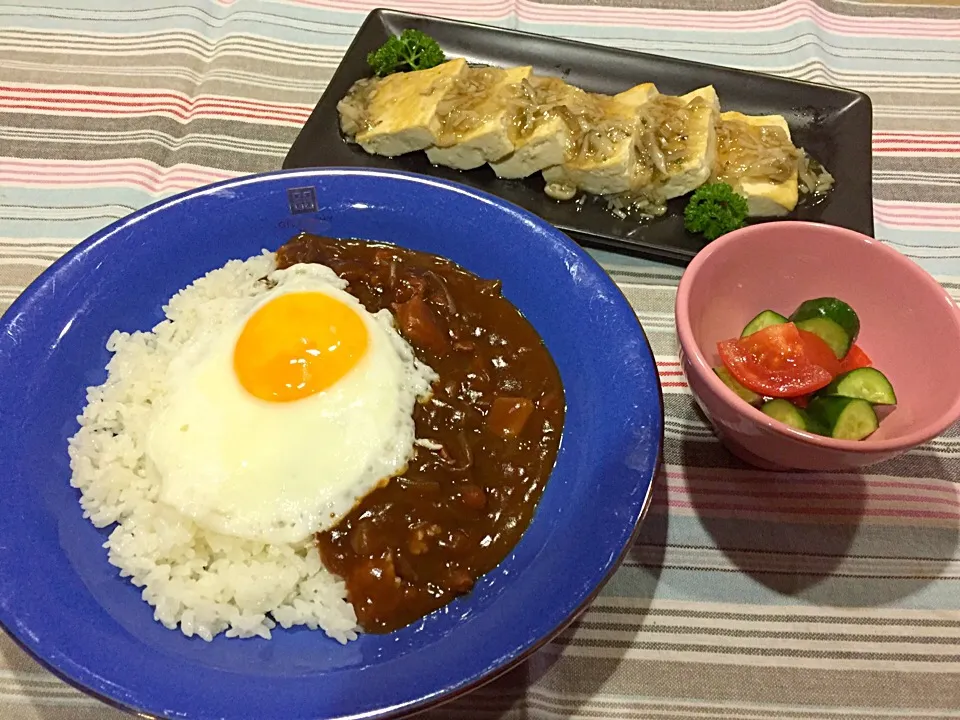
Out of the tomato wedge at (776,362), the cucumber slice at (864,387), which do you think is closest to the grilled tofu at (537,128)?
the tomato wedge at (776,362)

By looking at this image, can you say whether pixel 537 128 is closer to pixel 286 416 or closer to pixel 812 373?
pixel 812 373

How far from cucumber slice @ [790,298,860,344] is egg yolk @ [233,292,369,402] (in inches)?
66.7

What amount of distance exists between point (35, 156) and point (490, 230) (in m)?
2.85

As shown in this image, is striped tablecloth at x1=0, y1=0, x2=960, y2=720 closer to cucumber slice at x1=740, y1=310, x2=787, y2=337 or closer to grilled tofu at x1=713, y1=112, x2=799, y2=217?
cucumber slice at x1=740, y1=310, x2=787, y2=337

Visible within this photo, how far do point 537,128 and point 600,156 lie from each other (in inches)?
14.4

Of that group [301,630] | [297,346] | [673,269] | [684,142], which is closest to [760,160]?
[684,142]

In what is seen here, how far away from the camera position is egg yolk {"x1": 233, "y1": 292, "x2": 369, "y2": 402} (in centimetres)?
251

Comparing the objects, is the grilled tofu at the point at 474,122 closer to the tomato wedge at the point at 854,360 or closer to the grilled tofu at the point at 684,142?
the grilled tofu at the point at 684,142

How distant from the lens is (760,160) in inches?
144

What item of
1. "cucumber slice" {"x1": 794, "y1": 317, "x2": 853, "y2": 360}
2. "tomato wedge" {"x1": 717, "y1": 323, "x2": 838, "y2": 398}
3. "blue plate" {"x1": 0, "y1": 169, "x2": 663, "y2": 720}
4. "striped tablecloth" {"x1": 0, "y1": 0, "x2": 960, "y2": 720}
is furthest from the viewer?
"cucumber slice" {"x1": 794, "y1": 317, "x2": 853, "y2": 360}

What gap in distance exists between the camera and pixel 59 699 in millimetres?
2275

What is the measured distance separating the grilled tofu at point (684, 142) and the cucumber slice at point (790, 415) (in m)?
1.58

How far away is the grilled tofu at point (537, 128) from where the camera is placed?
361cm

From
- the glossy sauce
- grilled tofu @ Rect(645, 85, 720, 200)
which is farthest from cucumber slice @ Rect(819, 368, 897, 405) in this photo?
grilled tofu @ Rect(645, 85, 720, 200)
